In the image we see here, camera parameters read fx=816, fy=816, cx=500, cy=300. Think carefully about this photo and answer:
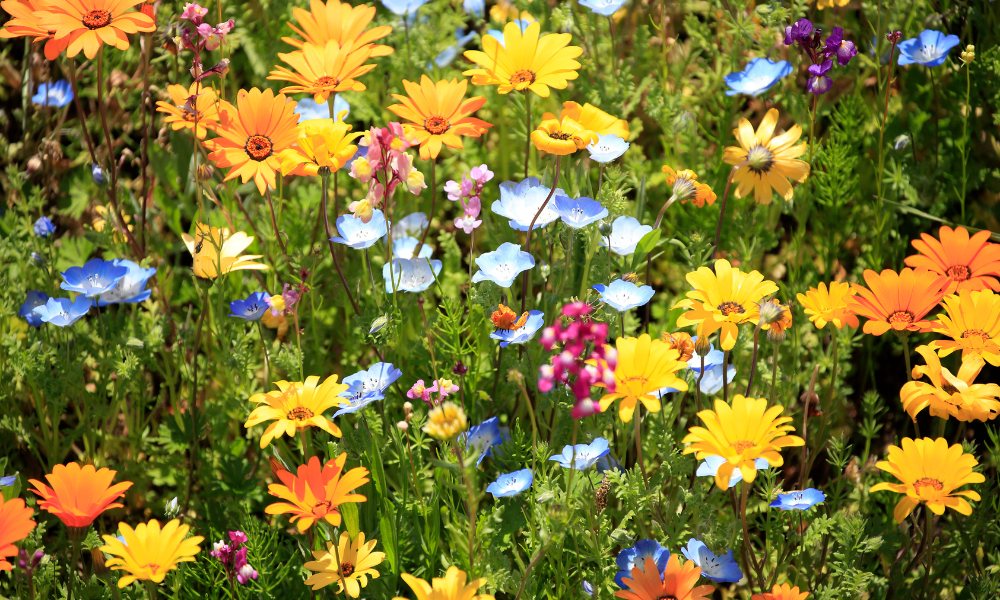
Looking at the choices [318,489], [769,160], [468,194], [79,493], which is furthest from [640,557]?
[79,493]

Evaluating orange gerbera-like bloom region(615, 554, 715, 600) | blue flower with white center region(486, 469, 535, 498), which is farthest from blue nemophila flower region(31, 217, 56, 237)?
orange gerbera-like bloom region(615, 554, 715, 600)

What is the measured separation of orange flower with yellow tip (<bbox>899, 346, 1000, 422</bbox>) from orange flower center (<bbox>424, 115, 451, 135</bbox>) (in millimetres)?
1131

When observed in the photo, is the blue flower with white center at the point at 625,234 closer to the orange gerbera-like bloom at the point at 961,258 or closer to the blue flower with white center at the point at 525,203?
the blue flower with white center at the point at 525,203

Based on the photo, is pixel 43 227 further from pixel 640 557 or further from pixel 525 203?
pixel 640 557

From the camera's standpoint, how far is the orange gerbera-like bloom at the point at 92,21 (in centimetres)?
179

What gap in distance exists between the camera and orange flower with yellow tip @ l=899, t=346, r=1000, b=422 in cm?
159

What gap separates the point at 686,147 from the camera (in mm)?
2611

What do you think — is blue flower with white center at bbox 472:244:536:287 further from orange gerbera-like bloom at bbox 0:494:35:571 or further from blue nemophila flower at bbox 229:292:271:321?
orange gerbera-like bloom at bbox 0:494:35:571

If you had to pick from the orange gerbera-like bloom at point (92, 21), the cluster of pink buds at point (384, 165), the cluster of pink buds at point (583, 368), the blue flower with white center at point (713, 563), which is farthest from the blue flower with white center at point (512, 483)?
the orange gerbera-like bloom at point (92, 21)

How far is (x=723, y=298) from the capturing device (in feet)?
5.57

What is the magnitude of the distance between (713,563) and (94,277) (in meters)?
1.67

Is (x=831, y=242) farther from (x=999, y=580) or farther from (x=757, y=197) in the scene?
(x=999, y=580)

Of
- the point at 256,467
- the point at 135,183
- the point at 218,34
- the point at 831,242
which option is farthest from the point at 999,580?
the point at 135,183

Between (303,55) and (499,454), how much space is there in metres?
1.08
